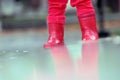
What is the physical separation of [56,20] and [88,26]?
0.12 metres

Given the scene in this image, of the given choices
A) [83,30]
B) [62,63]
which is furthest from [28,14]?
[62,63]

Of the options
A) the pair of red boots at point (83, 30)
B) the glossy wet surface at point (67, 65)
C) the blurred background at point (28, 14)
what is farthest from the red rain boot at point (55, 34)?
the blurred background at point (28, 14)

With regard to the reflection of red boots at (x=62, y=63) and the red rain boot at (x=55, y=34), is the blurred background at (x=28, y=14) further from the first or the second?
the reflection of red boots at (x=62, y=63)

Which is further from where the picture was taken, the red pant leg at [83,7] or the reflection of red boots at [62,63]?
the red pant leg at [83,7]

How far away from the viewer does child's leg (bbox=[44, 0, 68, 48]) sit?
149 centimetres

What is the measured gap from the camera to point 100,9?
2992mm

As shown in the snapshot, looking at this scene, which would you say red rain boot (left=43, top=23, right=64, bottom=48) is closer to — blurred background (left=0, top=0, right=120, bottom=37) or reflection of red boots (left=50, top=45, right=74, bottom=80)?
reflection of red boots (left=50, top=45, right=74, bottom=80)

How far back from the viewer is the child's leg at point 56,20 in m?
1.49

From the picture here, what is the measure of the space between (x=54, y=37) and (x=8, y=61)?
35 centimetres

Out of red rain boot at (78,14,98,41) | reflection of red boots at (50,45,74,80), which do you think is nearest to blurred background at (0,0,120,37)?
red rain boot at (78,14,98,41)

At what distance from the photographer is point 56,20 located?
1492 mm

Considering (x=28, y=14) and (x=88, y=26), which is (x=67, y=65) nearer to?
(x=88, y=26)

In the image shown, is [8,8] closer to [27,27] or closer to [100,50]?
[27,27]

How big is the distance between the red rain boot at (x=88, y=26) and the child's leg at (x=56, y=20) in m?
0.07
